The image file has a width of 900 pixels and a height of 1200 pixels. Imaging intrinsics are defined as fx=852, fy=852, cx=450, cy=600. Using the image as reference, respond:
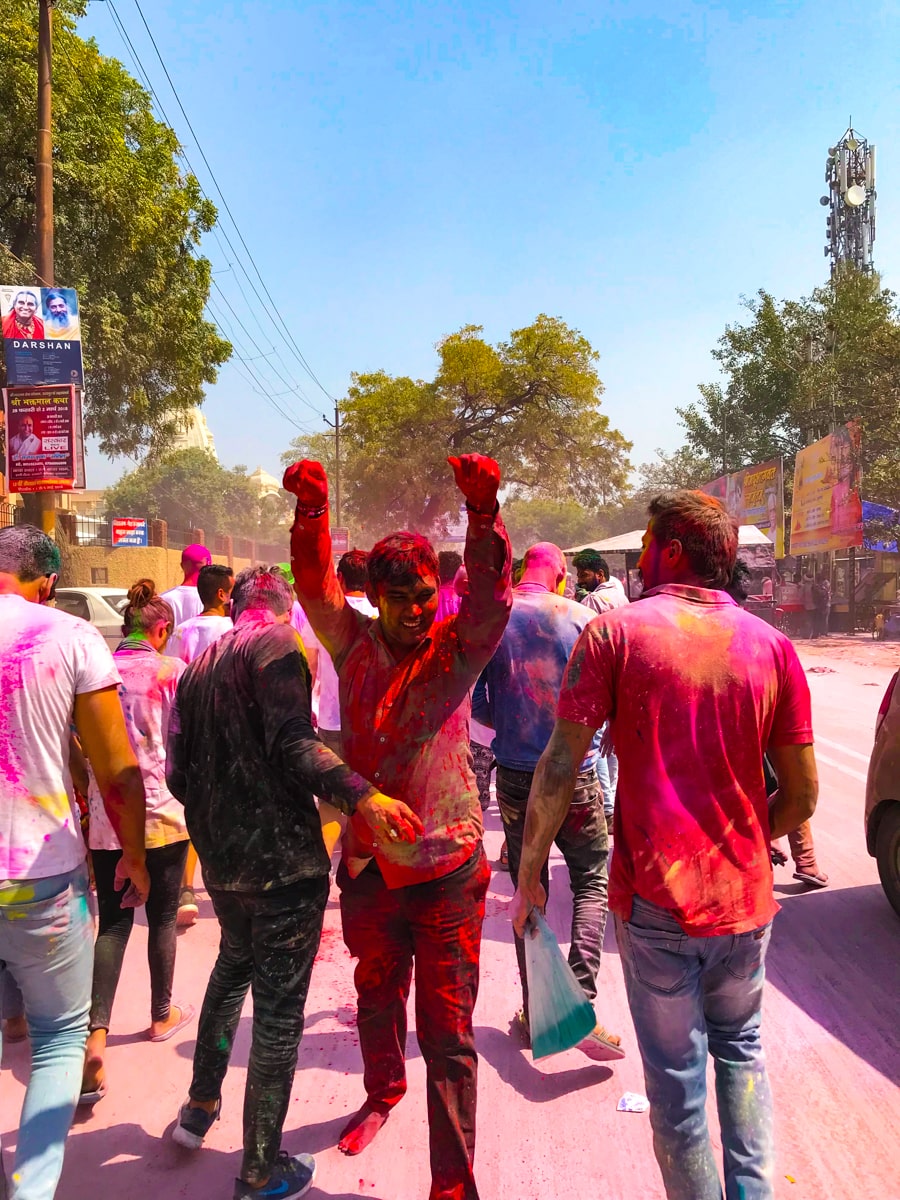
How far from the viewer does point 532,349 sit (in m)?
34.2

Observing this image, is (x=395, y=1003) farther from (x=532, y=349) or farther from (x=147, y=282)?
(x=532, y=349)

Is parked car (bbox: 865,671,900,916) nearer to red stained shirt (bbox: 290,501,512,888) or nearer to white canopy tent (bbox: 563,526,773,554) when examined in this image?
red stained shirt (bbox: 290,501,512,888)

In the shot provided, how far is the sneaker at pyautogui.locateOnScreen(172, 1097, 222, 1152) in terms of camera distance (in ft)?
9.16

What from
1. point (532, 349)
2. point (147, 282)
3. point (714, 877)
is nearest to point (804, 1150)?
point (714, 877)

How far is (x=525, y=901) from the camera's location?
2.36 m

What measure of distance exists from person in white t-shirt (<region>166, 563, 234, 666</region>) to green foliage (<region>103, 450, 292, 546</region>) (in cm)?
6305

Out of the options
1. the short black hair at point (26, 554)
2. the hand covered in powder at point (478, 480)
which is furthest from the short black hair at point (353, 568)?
the hand covered in powder at point (478, 480)

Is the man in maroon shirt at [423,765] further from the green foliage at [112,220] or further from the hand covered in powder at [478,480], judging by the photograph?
the green foliage at [112,220]

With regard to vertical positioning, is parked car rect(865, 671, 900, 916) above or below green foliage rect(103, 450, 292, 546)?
below

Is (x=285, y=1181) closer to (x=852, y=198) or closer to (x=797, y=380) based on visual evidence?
(x=797, y=380)

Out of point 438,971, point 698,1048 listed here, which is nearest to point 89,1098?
point 438,971

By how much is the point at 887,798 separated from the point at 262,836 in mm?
3453

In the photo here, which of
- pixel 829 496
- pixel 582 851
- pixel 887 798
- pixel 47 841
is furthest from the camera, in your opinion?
pixel 829 496

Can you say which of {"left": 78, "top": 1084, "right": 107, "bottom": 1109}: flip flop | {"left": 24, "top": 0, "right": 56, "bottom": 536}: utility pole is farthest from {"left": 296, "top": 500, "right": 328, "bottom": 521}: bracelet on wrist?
{"left": 24, "top": 0, "right": 56, "bottom": 536}: utility pole
